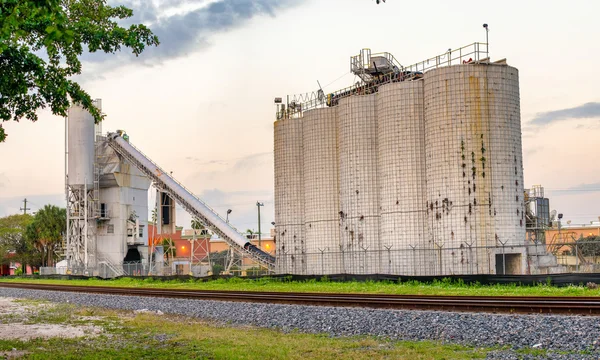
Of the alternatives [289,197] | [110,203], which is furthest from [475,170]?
[110,203]

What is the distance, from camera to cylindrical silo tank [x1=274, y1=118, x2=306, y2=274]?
2227 inches

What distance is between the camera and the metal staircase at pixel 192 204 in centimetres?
6384

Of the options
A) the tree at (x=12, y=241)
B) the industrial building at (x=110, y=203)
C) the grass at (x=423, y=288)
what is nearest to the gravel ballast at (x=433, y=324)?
the grass at (x=423, y=288)

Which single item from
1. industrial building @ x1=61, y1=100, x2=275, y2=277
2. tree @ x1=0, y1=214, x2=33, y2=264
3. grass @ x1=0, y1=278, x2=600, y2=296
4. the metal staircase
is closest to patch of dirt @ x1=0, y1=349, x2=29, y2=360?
grass @ x1=0, y1=278, x2=600, y2=296

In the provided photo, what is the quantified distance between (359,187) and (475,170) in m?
9.34

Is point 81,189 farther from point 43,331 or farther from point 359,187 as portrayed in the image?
point 43,331

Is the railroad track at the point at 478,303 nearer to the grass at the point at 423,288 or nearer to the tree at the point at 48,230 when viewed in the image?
the grass at the point at 423,288

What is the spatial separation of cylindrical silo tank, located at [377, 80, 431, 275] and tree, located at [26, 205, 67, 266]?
2330 inches

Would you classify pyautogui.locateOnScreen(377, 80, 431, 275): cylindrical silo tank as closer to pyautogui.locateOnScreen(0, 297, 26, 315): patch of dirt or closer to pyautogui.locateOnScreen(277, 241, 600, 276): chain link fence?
pyautogui.locateOnScreen(277, 241, 600, 276): chain link fence

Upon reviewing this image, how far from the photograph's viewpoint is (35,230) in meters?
95.4

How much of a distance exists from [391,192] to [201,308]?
23.3 metres

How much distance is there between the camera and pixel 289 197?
188 feet

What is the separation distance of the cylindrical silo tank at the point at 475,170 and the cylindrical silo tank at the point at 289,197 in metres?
14.3

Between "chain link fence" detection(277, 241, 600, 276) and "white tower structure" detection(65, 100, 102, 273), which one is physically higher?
"white tower structure" detection(65, 100, 102, 273)
